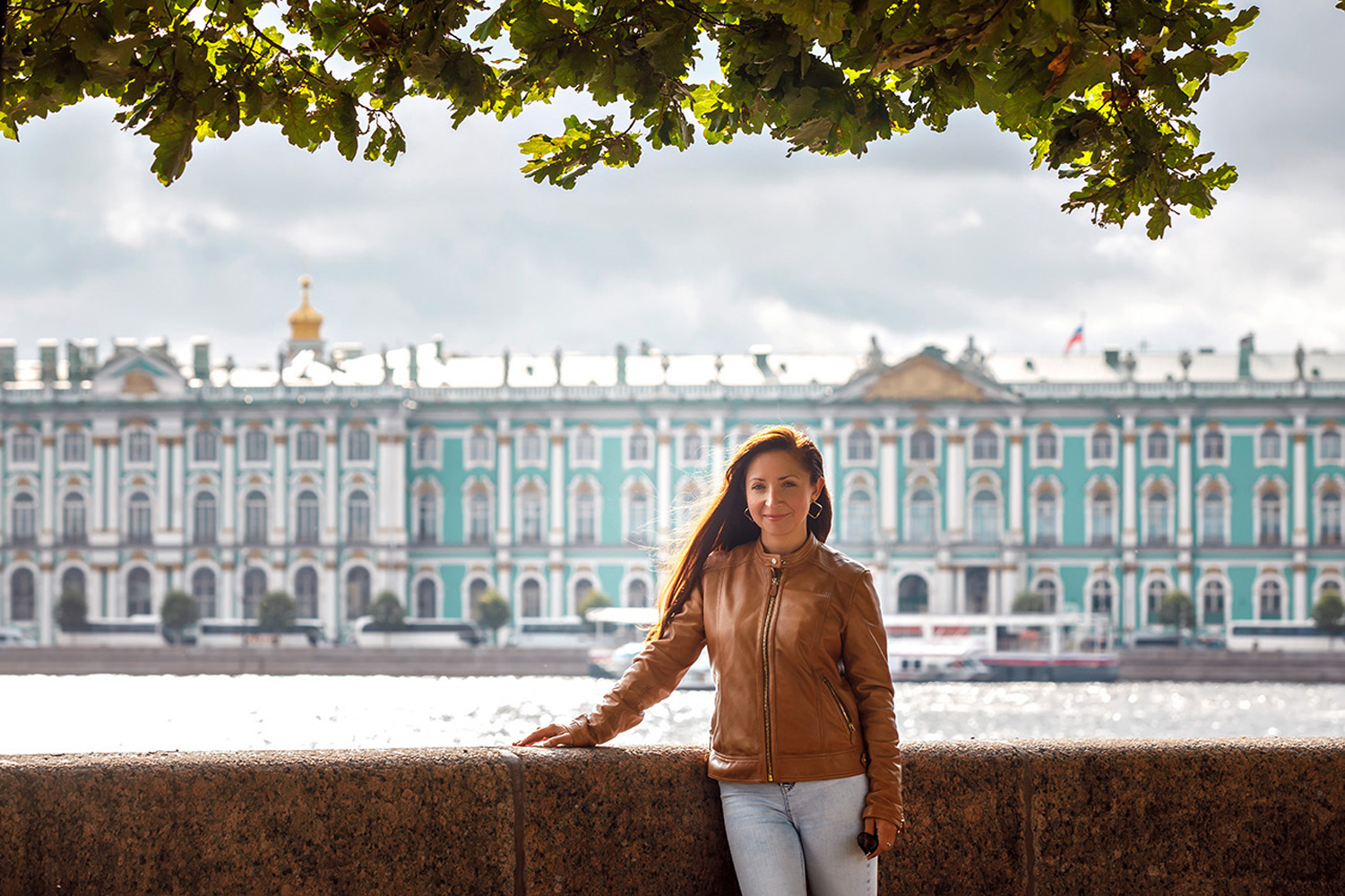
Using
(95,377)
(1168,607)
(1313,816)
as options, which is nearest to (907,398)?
(1168,607)

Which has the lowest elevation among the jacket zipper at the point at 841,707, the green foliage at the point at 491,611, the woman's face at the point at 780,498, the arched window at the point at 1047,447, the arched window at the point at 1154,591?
the green foliage at the point at 491,611

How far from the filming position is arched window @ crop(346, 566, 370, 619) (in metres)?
51.6

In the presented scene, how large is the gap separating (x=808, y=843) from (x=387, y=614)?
1831 inches

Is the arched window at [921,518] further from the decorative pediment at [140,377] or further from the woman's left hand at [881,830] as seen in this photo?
the woman's left hand at [881,830]

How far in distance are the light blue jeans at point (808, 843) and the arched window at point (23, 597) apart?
52.3 meters

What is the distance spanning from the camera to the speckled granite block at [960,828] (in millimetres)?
3682

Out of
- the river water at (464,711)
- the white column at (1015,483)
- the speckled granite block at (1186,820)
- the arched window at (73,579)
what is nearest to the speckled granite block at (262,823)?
the speckled granite block at (1186,820)

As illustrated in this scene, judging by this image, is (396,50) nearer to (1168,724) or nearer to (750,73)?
→ (750,73)

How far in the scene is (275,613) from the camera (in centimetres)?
4884

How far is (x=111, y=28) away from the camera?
3043 mm

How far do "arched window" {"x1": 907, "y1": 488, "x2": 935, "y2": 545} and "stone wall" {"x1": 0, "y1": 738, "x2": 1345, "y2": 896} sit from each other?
47397mm

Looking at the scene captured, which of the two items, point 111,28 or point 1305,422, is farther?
point 1305,422

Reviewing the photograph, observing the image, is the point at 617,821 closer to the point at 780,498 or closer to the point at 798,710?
the point at 798,710

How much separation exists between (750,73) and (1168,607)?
4747 centimetres
